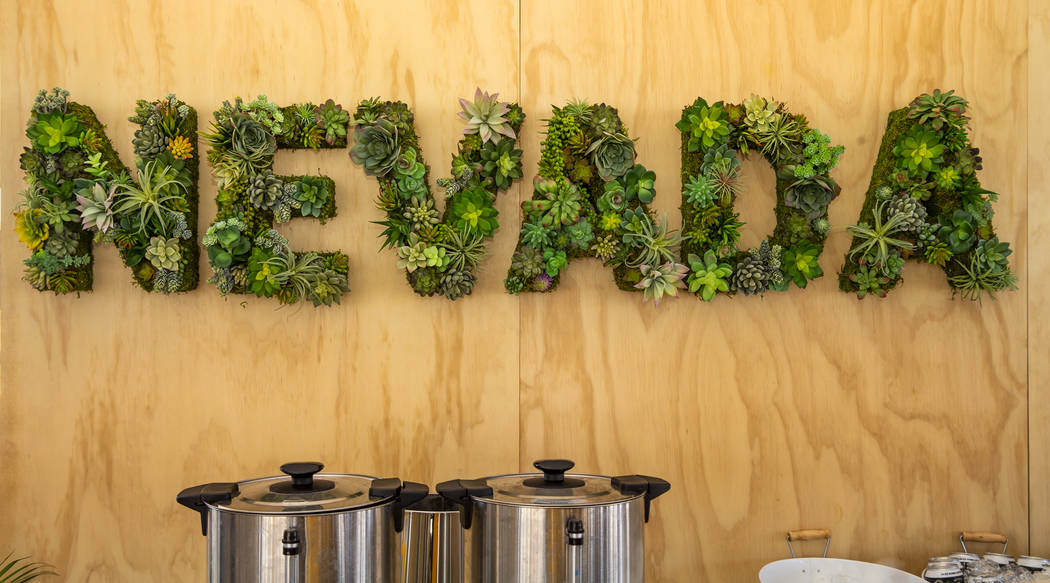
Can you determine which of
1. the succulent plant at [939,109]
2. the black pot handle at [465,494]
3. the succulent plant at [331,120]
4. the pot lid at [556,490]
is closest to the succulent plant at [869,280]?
the succulent plant at [939,109]

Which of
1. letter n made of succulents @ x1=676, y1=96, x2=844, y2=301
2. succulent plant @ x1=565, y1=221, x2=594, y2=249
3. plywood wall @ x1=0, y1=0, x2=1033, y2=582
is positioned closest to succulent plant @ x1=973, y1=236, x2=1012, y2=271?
plywood wall @ x1=0, y1=0, x2=1033, y2=582

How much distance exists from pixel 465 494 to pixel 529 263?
528 millimetres

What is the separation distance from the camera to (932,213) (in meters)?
1.62

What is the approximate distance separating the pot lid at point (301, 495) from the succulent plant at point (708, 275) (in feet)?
2.56

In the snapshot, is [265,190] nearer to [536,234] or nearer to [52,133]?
[52,133]

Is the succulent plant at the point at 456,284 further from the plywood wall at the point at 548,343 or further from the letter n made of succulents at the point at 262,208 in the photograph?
the letter n made of succulents at the point at 262,208

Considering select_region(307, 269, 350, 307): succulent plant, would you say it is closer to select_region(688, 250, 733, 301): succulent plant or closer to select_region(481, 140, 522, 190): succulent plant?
select_region(481, 140, 522, 190): succulent plant

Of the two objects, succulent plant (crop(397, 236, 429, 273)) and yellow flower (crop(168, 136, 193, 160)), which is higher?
yellow flower (crop(168, 136, 193, 160))

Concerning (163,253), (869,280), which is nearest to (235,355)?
(163,253)

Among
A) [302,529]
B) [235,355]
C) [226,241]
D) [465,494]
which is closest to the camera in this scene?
[302,529]

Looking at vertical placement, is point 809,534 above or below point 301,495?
below

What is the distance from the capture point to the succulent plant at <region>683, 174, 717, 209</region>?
1569 millimetres

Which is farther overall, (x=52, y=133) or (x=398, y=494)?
(x=52, y=133)

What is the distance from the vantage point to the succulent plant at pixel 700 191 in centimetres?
157
